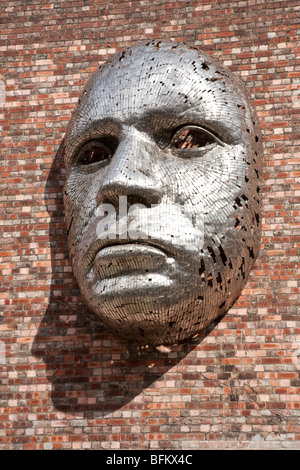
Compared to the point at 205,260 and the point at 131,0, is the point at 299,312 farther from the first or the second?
the point at 131,0

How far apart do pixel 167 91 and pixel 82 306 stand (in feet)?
5.33

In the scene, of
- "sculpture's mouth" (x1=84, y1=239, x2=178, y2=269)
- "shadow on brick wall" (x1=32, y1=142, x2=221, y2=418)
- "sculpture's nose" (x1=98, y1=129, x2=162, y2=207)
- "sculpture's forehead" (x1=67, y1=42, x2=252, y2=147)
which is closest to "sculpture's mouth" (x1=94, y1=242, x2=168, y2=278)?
"sculpture's mouth" (x1=84, y1=239, x2=178, y2=269)

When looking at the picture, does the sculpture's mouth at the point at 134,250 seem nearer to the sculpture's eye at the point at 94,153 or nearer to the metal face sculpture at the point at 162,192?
the metal face sculpture at the point at 162,192

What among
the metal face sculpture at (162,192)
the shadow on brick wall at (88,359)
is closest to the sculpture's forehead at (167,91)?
the metal face sculpture at (162,192)

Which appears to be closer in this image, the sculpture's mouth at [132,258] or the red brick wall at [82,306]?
the sculpture's mouth at [132,258]

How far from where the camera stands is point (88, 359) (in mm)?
5660

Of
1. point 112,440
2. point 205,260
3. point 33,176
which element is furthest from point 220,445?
point 33,176

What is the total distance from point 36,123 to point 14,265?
1143 mm

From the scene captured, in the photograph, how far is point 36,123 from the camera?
632cm

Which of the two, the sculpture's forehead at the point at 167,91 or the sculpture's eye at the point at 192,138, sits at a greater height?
the sculpture's forehead at the point at 167,91

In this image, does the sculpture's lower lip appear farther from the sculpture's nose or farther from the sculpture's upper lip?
the sculpture's nose

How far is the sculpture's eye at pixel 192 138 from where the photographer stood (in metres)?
5.46

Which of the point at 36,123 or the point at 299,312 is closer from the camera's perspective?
the point at 299,312

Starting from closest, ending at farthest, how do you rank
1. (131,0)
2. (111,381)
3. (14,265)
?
(111,381) → (14,265) → (131,0)
